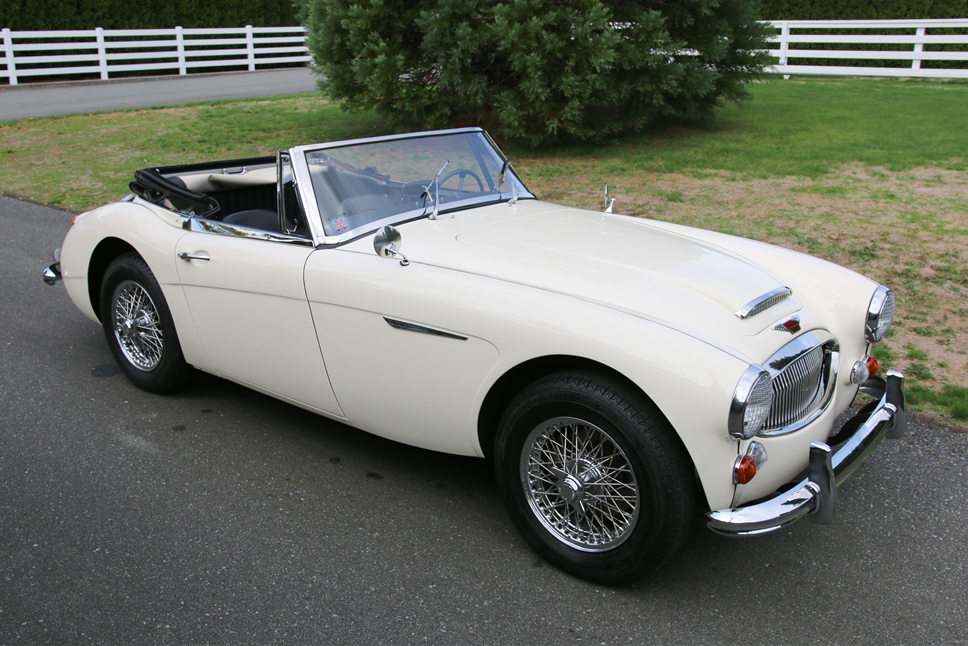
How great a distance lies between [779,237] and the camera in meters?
7.13

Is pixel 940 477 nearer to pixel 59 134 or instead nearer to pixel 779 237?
pixel 779 237

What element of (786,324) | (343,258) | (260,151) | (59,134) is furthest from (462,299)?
(59,134)

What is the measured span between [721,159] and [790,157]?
0.87 m

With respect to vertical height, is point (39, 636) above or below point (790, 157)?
below

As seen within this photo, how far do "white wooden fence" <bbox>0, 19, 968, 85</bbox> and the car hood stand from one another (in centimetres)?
1474

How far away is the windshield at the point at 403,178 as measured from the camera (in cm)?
362

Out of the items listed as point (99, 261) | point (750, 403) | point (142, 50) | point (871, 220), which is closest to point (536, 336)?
point (750, 403)

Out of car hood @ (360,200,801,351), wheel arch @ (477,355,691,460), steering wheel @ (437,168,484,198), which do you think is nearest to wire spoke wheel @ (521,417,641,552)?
wheel arch @ (477,355,691,460)

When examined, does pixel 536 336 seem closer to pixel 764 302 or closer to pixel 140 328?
pixel 764 302

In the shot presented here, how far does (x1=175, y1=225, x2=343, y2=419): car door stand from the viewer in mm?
3477

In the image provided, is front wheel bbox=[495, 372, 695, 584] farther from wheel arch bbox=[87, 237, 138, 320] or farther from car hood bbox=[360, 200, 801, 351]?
wheel arch bbox=[87, 237, 138, 320]

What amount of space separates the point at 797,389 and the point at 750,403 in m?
0.43

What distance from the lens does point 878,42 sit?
18.9 m

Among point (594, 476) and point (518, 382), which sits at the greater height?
point (518, 382)
